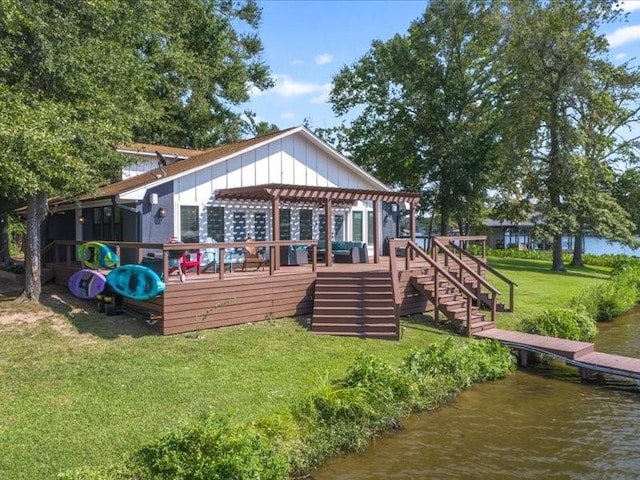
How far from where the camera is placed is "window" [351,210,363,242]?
18.8 metres

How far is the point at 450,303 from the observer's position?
12852 millimetres

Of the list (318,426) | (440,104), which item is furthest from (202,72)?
(318,426)

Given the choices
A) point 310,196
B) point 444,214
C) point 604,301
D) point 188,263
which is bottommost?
point 604,301

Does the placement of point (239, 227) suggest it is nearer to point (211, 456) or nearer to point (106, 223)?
point (106, 223)

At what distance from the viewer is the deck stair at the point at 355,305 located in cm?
1129

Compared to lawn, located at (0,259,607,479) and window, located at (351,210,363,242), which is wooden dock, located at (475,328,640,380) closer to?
lawn, located at (0,259,607,479)

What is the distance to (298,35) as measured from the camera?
689 inches

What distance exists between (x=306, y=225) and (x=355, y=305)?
5.90 meters

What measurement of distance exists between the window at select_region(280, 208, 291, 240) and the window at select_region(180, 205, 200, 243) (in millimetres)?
2996

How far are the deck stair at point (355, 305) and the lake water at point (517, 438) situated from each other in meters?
2.60

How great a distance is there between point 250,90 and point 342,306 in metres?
25.6

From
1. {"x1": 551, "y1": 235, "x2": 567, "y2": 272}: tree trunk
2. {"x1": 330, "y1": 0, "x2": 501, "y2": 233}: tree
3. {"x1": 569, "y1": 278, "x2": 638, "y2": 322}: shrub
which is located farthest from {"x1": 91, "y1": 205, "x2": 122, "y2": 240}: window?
{"x1": 551, "y1": 235, "x2": 567, "y2": 272}: tree trunk

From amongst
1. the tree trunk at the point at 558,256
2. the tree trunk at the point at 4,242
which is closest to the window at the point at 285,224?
the tree trunk at the point at 4,242

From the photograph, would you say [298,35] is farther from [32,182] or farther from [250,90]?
[250,90]
